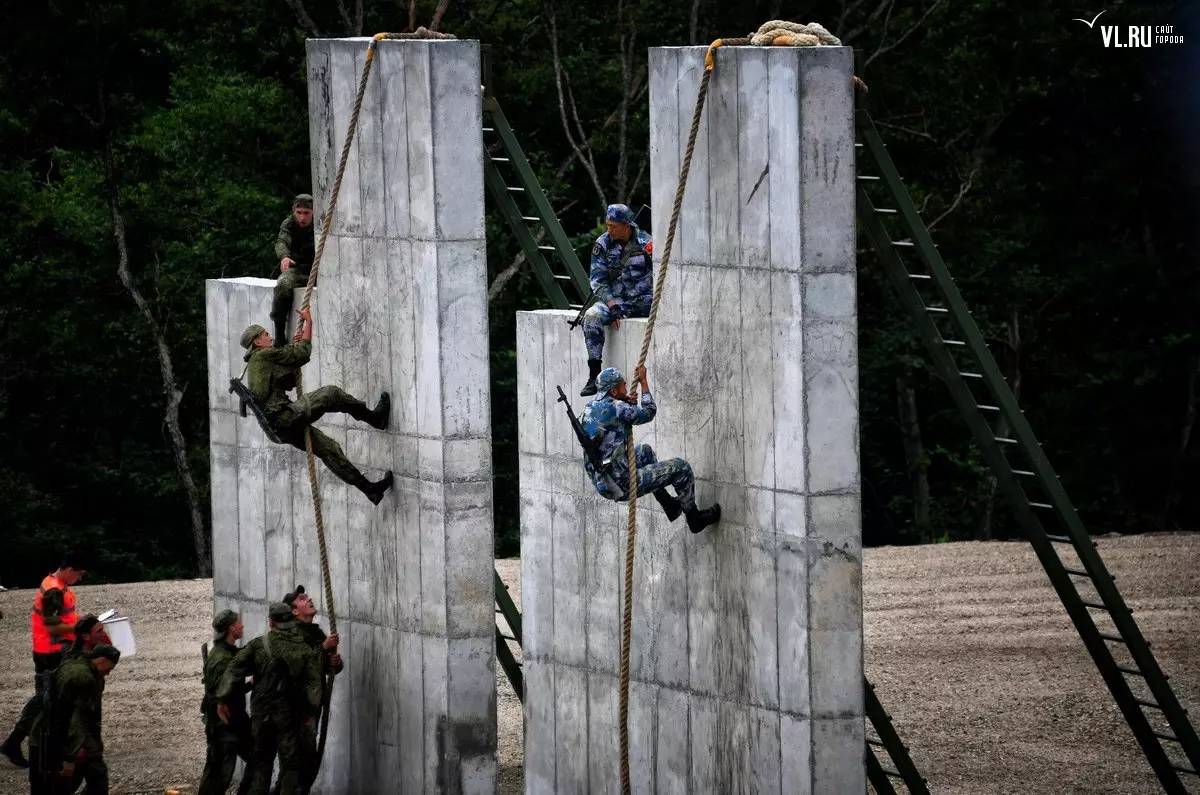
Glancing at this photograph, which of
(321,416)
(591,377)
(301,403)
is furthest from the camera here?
(321,416)

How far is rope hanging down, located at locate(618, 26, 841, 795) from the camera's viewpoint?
500 inches

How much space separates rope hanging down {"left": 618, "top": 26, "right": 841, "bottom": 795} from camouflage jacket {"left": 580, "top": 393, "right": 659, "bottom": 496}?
0.06 m

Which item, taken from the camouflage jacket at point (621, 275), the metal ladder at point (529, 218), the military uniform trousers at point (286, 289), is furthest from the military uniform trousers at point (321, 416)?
the camouflage jacket at point (621, 275)

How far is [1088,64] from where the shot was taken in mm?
32344

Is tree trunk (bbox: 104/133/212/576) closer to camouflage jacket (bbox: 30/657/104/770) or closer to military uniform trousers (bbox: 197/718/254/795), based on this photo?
camouflage jacket (bbox: 30/657/104/770)

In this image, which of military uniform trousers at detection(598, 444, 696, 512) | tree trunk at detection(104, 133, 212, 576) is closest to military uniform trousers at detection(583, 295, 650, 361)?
military uniform trousers at detection(598, 444, 696, 512)

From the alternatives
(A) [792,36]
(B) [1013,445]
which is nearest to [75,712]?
(B) [1013,445]

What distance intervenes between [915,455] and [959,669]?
12.6m

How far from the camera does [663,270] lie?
13.2 metres

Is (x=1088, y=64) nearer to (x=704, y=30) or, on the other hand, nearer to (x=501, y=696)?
(x=704, y=30)

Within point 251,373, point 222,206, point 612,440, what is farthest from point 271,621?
point 222,206

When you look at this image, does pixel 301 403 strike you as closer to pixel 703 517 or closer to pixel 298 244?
pixel 298 244

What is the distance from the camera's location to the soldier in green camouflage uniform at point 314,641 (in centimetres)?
1492

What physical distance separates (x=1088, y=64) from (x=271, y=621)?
20467mm
